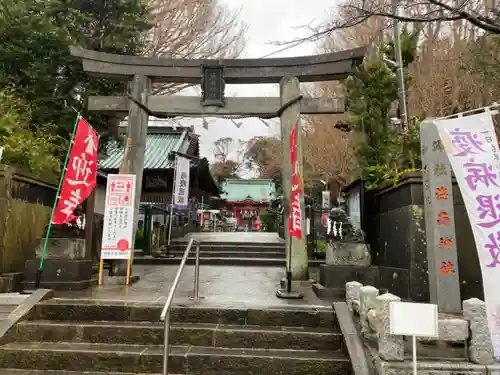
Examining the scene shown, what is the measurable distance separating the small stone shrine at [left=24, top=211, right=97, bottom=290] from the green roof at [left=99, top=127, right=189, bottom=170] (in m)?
11.2

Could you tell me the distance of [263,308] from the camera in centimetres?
589

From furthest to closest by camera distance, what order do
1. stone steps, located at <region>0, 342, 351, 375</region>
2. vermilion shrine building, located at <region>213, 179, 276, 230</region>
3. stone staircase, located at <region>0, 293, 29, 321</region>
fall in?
vermilion shrine building, located at <region>213, 179, 276, 230</region>, stone staircase, located at <region>0, 293, 29, 321</region>, stone steps, located at <region>0, 342, 351, 375</region>

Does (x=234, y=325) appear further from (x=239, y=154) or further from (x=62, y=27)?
(x=239, y=154)

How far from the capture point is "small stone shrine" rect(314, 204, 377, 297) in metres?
7.26

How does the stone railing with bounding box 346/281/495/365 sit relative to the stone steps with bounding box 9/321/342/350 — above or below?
above

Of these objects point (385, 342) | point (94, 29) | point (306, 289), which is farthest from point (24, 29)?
point (385, 342)

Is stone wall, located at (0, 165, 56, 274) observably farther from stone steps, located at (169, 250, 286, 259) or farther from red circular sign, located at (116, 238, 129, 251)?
stone steps, located at (169, 250, 286, 259)

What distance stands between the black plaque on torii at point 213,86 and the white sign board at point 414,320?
7.26 m

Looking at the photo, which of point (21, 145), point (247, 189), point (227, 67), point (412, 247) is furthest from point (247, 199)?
point (412, 247)

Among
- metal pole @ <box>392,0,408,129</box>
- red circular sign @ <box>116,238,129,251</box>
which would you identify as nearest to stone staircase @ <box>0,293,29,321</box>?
red circular sign @ <box>116,238,129,251</box>

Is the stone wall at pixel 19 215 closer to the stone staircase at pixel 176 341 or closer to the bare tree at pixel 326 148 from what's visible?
the stone staircase at pixel 176 341

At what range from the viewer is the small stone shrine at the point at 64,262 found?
7.41 meters

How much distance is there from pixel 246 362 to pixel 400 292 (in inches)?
133

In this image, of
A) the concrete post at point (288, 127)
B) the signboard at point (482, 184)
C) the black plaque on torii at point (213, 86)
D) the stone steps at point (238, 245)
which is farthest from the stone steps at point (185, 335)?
the stone steps at point (238, 245)
